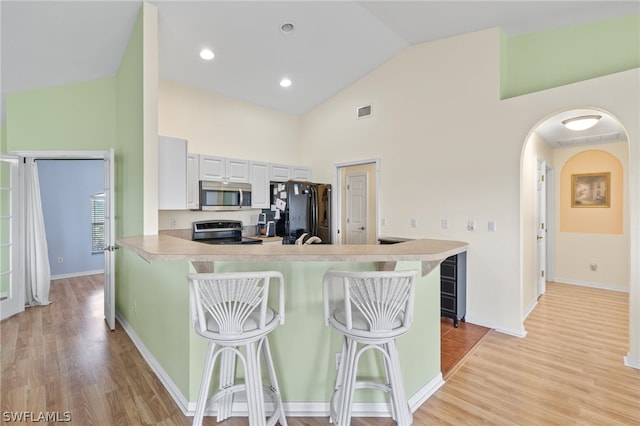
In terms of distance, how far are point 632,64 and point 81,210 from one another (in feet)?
27.3

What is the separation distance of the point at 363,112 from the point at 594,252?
4.32 metres

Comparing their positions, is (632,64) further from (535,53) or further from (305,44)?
(305,44)

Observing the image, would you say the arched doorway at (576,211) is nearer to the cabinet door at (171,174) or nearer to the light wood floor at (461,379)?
the light wood floor at (461,379)

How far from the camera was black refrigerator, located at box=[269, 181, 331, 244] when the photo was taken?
15.0 ft

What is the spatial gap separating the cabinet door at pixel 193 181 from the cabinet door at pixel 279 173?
116cm

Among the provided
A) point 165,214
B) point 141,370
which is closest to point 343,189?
point 165,214

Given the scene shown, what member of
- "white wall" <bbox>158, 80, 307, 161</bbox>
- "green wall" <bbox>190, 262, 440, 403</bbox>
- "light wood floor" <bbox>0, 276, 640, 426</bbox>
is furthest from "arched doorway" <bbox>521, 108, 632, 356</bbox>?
"white wall" <bbox>158, 80, 307, 161</bbox>

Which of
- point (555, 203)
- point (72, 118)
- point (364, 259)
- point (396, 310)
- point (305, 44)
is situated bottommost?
point (396, 310)

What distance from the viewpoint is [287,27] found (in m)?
3.27

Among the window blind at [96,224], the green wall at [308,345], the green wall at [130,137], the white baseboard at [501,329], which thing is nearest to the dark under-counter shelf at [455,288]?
the white baseboard at [501,329]

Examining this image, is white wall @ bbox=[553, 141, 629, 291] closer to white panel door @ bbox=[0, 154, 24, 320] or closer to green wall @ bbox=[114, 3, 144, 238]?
green wall @ bbox=[114, 3, 144, 238]

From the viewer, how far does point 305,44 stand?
3.59m

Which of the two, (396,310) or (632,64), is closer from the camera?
(396,310)

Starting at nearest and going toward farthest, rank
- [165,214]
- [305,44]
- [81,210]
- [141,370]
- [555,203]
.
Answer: [141,370] < [305,44] < [165,214] < [555,203] < [81,210]
